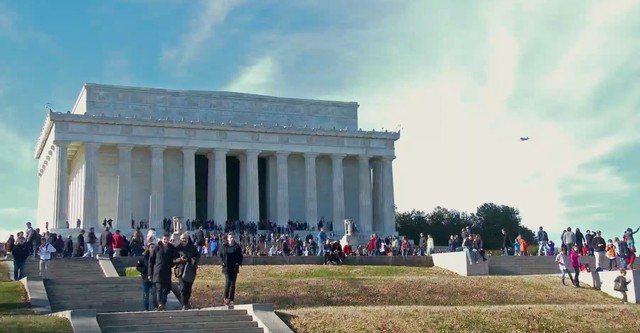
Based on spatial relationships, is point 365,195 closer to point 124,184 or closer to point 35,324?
point 124,184

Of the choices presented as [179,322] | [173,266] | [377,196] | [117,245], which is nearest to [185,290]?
[173,266]

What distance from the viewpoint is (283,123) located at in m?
72.2

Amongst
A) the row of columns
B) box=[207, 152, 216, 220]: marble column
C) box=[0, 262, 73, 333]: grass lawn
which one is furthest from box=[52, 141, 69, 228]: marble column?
box=[0, 262, 73, 333]: grass lawn

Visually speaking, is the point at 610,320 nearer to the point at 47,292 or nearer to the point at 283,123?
the point at 47,292

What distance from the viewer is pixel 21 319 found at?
20.6 meters

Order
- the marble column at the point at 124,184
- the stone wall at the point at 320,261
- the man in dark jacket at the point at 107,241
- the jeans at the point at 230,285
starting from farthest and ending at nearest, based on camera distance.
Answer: the marble column at the point at 124,184, the stone wall at the point at 320,261, the man in dark jacket at the point at 107,241, the jeans at the point at 230,285

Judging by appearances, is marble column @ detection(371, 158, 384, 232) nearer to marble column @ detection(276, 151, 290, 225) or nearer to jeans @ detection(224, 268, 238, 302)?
marble column @ detection(276, 151, 290, 225)

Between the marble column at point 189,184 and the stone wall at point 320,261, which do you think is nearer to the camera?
the stone wall at point 320,261

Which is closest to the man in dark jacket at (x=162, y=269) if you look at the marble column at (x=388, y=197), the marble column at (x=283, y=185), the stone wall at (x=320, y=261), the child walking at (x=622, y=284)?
the child walking at (x=622, y=284)

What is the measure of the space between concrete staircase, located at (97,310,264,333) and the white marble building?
43.4 metres

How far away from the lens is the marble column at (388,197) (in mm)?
71500

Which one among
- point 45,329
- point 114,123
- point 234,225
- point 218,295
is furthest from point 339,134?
point 45,329

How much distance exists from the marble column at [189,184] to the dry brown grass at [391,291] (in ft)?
106

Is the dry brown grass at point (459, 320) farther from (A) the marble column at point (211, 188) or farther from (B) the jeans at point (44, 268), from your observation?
(A) the marble column at point (211, 188)
